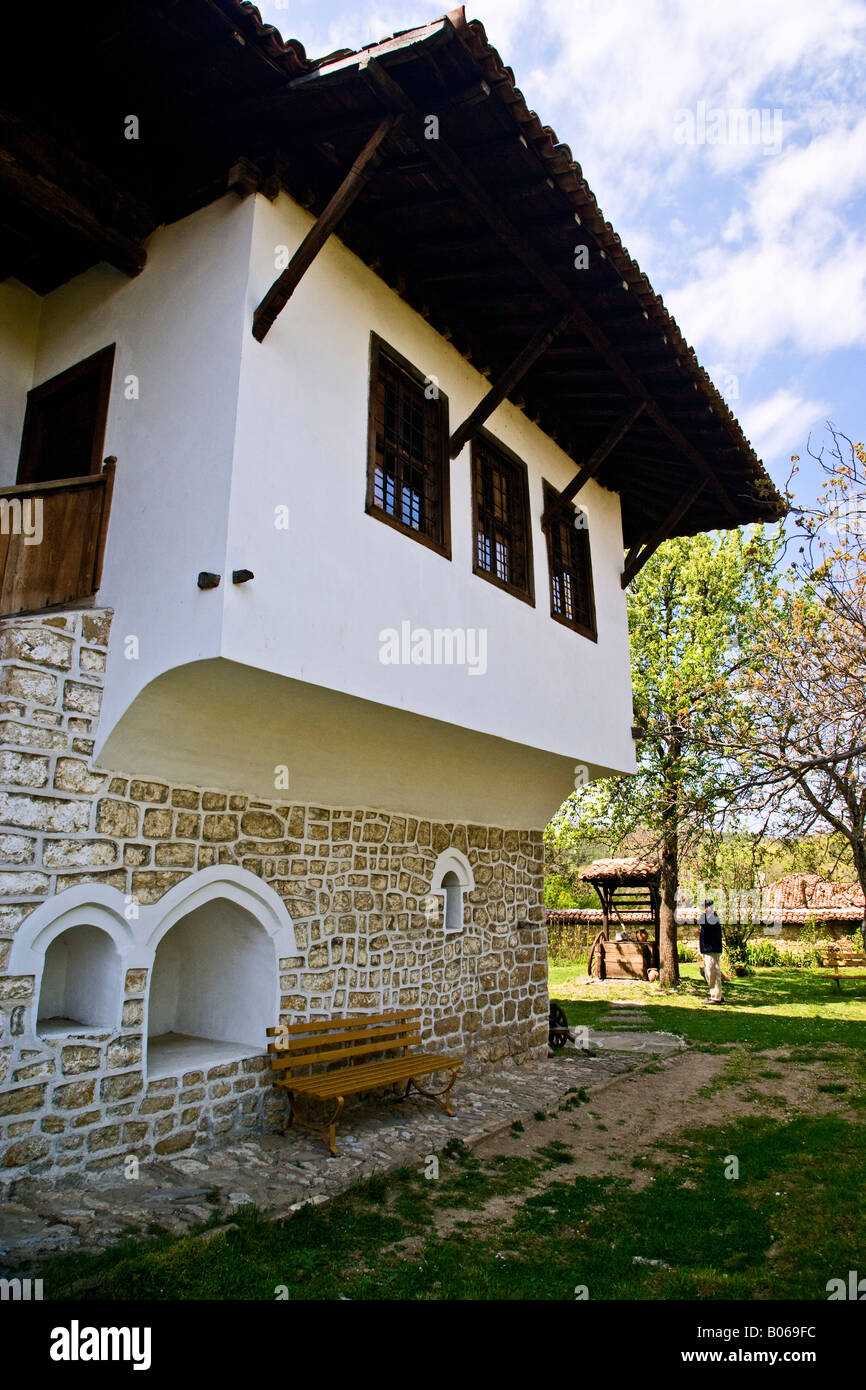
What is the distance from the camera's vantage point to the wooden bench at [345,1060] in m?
5.34

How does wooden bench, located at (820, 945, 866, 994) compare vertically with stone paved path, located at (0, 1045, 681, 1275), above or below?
above

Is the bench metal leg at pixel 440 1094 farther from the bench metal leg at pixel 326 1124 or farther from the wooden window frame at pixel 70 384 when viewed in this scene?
the wooden window frame at pixel 70 384

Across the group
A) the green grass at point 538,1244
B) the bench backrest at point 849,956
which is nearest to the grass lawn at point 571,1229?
the green grass at point 538,1244

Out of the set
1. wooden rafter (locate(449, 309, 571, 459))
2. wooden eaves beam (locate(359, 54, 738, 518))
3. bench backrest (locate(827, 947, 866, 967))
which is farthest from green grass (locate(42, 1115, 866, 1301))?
bench backrest (locate(827, 947, 866, 967))

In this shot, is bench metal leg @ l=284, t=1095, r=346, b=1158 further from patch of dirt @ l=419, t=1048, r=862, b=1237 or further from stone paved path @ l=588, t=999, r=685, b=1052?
stone paved path @ l=588, t=999, r=685, b=1052

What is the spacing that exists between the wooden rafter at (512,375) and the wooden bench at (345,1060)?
4.30m

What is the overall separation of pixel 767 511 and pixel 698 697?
619 cm

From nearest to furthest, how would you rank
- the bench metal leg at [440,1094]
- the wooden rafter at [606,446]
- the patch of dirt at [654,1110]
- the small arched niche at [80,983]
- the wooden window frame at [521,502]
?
the small arched niche at [80,983] → the patch of dirt at [654,1110] → the bench metal leg at [440,1094] → the wooden window frame at [521,502] → the wooden rafter at [606,446]

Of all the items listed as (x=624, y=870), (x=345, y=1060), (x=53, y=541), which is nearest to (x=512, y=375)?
(x=53, y=541)

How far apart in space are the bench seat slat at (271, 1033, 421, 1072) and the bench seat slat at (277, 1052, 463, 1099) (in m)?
0.09

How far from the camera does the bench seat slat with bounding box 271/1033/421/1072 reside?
548 centimetres

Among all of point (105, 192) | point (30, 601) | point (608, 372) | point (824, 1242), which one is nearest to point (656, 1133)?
point (824, 1242)

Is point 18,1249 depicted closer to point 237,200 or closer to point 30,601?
point 30,601

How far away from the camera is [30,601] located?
4.91 m
